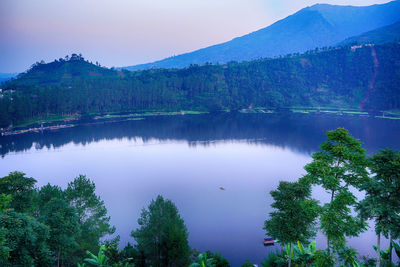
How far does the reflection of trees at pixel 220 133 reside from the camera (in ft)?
278

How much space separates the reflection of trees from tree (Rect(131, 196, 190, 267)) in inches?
2366

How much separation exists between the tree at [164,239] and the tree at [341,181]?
12.4 meters

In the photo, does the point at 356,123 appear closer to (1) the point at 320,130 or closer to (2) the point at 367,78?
(1) the point at 320,130

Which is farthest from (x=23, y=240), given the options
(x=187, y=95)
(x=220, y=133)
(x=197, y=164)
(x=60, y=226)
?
(x=187, y=95)

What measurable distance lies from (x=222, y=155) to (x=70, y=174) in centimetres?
3916

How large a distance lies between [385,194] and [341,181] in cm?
260

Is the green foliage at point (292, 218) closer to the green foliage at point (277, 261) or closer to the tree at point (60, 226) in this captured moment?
the green foliage at point (277, 261)

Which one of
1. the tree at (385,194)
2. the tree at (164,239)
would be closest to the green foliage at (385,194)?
the tree at (385,194)

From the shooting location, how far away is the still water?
124 ft

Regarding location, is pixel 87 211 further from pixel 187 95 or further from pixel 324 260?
pixel 187 95

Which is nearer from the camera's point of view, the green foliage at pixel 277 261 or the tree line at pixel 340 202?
the tree line at pixel 340 202

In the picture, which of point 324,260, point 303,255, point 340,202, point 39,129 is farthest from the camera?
point 39,129

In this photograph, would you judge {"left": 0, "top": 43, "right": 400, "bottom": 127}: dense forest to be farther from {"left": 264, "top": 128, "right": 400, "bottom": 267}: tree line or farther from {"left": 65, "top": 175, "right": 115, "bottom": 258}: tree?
{"left": 264, "top": 128, "right": 400, "bottom": 267}: tree line

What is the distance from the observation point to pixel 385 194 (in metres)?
16.8
